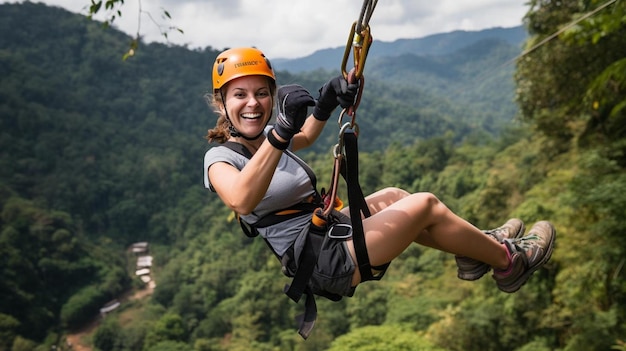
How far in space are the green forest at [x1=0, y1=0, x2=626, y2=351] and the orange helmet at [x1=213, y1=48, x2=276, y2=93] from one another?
0.93 meters

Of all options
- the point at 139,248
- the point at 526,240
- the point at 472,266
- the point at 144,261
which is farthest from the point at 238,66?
the point at 139,248

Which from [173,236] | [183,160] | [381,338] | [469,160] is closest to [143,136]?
[183,160]

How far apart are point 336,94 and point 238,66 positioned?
46 centimetres

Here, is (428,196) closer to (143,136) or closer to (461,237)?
(461,237)

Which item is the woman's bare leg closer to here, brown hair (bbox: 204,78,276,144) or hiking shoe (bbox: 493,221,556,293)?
A: hiking shoe (bbox: 493,221,556,293)

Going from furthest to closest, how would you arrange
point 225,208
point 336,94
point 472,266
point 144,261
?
point 225,208
point 144,261
point 472,266
point 336,94

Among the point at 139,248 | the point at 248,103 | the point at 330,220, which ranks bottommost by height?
the point at 139,248

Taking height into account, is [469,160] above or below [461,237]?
below

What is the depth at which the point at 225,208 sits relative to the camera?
61.5 m

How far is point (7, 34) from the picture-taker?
86500mm

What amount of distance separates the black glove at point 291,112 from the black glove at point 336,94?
19cm

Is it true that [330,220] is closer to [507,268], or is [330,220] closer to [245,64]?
[245,64]

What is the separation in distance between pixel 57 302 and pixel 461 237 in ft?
158

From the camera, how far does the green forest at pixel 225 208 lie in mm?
8828
